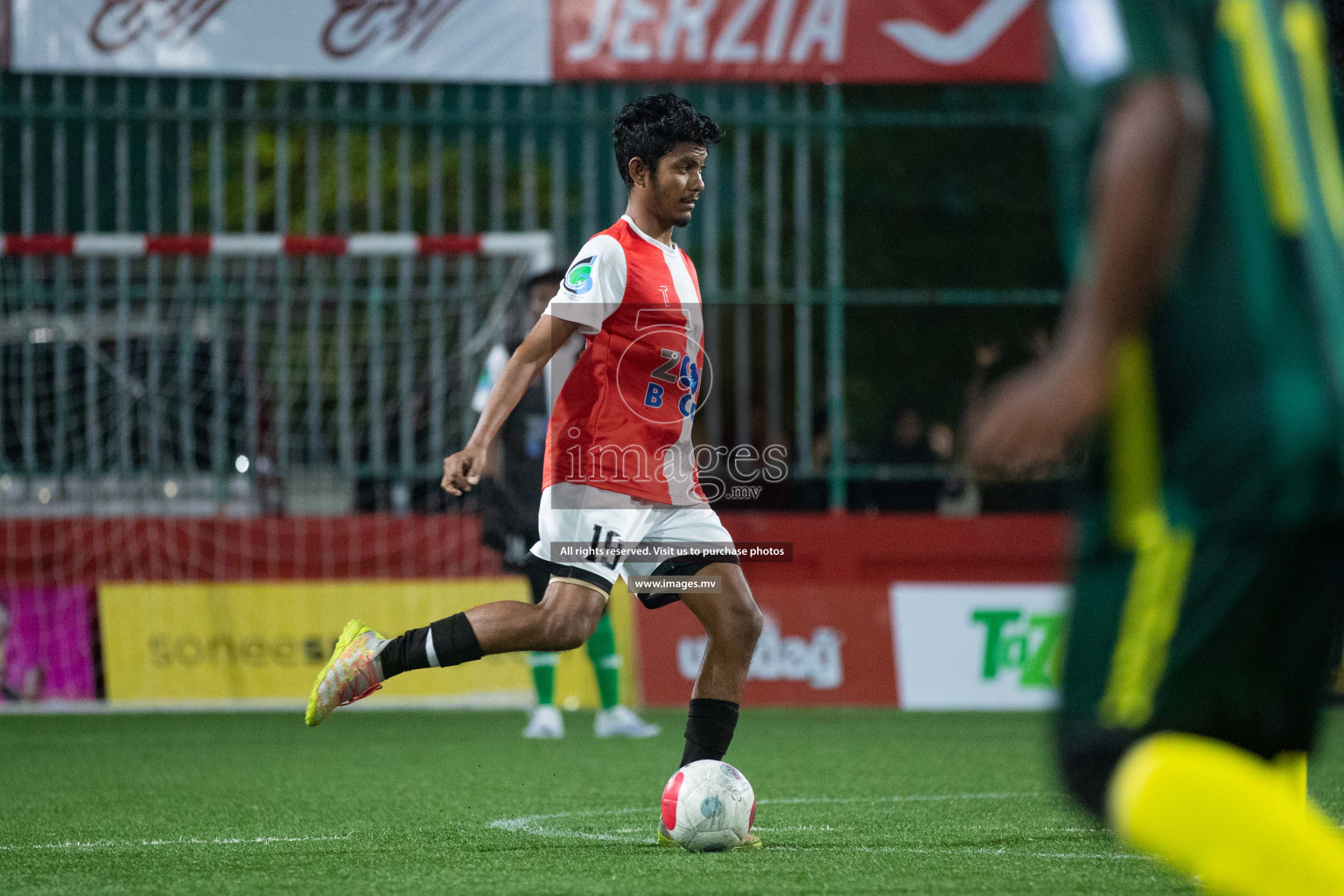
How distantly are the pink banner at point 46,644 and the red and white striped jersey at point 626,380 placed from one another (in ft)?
22.0

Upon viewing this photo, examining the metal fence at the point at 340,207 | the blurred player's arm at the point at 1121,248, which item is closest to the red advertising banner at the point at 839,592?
the metal fence at the point at 340,207

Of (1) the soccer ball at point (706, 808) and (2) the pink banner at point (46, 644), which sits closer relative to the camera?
(1) the soccer ball at point (706, 808)

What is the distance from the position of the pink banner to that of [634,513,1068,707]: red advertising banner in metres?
3.46

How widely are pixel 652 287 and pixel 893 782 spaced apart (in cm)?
253

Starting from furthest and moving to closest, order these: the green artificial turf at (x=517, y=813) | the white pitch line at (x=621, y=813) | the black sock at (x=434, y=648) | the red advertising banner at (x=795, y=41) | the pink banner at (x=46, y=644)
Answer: the red advertising banner at (x=795, y=41) < the pink banner at (x=46, y=644) < the white pitch line at (x=621, y=813) < the black sock at (x=434, y=648) < the green artificial turf at (x=517, y=813)

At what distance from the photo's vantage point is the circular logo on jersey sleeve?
477cm

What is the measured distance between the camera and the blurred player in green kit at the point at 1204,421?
2240mm

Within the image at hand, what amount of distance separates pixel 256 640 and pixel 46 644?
1.28 metres

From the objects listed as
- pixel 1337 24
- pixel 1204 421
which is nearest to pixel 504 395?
pixel 1204 421

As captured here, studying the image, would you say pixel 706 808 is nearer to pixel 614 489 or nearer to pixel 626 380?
pixel 614 489

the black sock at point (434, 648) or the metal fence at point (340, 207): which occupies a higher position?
the metal fence at point (340, 207)

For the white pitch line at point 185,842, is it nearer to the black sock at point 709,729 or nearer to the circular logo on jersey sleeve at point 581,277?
the black sock at point 709,729

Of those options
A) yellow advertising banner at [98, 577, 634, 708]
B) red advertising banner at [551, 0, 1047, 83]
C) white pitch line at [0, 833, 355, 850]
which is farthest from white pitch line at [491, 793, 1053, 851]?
red advertising banner at [551, 0, 1047, 83]

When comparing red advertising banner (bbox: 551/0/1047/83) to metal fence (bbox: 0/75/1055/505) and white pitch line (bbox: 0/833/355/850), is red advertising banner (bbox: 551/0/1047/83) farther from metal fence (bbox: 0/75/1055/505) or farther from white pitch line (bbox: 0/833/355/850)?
white pitch line (bbox: 0/833/355/850)
